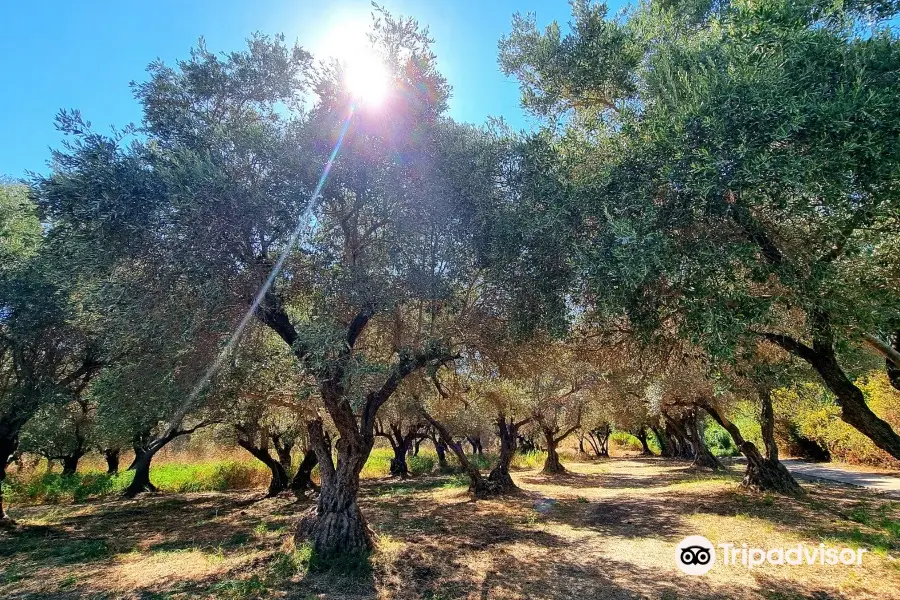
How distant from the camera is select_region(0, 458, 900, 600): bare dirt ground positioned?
316 inches

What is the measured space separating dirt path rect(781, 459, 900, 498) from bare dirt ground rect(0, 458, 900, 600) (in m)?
1.55

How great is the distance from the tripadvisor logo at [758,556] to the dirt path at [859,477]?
996 centimetres

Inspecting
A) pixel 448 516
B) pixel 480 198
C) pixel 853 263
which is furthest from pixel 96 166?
pixel 448 516

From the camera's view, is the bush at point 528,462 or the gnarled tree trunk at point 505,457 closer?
the gnarled tree trunk at point 505,457

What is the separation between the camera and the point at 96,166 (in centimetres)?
778

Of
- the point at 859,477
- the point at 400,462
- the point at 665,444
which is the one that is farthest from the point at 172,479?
the point at 665,444

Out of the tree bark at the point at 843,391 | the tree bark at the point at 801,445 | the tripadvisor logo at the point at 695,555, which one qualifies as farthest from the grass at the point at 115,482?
the tree bark at the point at 801,445

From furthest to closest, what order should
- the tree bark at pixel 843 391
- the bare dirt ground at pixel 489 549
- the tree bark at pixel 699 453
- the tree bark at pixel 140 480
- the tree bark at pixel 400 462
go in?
the tree bark at pixel 400 462
the tree bark at pixel 699 453
the tree bark at pixel 140 480
the bare dirt ground at pixel 489 549
the tree bark at pixel 843 391

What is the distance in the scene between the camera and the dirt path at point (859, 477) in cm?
1752

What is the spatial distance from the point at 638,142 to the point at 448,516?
14.1m

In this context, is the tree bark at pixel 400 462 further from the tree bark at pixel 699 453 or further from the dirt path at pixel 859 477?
the dirt path at pixel 859 477

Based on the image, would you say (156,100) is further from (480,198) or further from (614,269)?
(614,269)

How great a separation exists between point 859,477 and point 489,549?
74.4 feet

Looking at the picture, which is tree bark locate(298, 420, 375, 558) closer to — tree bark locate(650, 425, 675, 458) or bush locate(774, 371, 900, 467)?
bush locate(774, 371, 900, 467)
